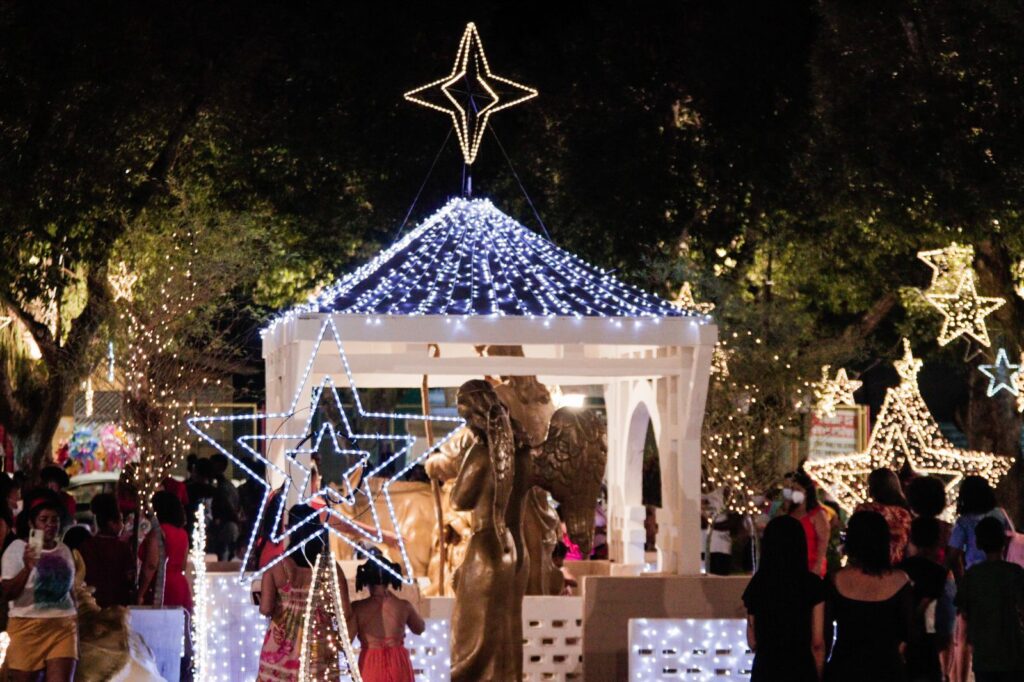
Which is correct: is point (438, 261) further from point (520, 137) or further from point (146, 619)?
point (520, 137)

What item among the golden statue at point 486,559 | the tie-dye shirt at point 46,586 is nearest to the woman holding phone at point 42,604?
the tie-dye shirt at point 46,586

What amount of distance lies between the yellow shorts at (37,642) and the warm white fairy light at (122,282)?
1356 centimetres

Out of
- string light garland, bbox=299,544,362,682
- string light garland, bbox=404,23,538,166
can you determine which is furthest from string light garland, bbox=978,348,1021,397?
string light garland, bbox=299,544,362,682

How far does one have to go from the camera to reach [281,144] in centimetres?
2433

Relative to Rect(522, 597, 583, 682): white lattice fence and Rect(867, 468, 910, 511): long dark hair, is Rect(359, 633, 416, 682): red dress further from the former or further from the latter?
Rect(522, 597, 583, 682): white lattice fence

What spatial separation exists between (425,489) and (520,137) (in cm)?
1253

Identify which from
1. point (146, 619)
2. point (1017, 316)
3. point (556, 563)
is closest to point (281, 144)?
point (1017, 316)

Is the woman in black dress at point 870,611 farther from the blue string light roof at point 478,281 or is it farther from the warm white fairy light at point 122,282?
the warm white fairy light at point 122,282

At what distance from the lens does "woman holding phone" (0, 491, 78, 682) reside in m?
9.14

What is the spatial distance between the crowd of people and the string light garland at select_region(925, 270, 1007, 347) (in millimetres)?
9731

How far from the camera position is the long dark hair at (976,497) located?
9.96m

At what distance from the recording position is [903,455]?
17828 mm

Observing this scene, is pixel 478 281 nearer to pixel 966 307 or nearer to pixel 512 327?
pixel 512 327

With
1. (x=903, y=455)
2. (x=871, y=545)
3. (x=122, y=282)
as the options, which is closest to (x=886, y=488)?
(x=871, y=545)
